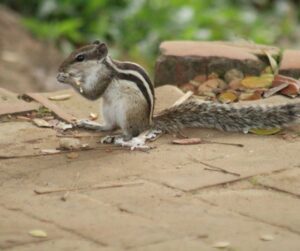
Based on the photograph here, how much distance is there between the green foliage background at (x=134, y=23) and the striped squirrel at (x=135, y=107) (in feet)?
17.5

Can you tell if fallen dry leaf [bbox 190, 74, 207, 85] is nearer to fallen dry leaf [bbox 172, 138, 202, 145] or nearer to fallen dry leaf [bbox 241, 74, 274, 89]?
fallen dry leaf [bbox 241, 74, 274, 89]

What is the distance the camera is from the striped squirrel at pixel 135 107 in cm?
620

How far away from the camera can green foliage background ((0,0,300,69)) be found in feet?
39.6

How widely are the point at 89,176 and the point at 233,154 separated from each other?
953 mm

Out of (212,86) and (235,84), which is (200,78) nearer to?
(212,86)

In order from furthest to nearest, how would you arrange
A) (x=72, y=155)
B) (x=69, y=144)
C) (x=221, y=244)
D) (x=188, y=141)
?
(x=188, y=141) → (x=69, y=144) → (x=72, y=155) → (x=221, y=244)

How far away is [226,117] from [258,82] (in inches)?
43.4

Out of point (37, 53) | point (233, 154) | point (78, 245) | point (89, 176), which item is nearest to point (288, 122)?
point (233, 154)

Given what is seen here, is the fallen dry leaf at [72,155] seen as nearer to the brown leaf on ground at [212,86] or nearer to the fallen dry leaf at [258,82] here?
the brown leaf on ground at [212,86]

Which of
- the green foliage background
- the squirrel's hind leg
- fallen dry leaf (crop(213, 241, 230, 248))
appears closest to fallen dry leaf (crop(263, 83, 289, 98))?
the squirrel's hind leg

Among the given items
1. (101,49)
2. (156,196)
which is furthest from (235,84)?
(156,196)

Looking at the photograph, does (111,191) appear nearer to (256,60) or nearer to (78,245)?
(78,245)

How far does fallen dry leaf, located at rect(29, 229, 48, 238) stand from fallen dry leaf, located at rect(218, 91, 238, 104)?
279 centimetres

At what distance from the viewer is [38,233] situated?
449 centimetres
